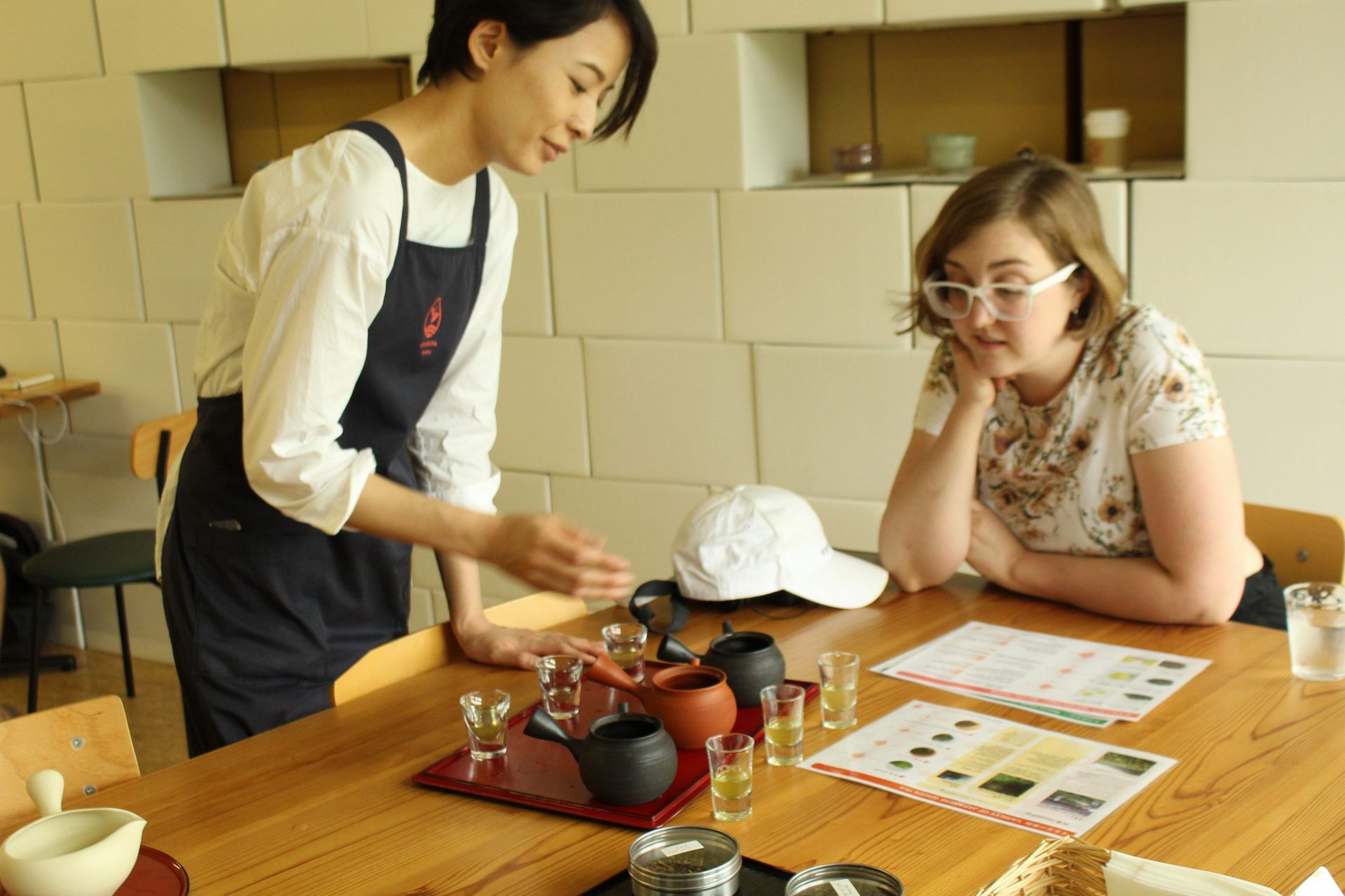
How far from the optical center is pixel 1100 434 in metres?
2.08

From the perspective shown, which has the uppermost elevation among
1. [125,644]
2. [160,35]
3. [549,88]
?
[160,35]

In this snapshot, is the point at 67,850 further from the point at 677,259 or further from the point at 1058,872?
the point at 677,259

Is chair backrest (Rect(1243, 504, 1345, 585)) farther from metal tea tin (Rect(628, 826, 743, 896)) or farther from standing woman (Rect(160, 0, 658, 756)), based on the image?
metal tea tin (Rect(628, 826, 743, 896))

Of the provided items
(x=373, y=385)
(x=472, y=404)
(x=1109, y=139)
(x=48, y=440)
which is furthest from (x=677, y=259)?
(x=48, y=440)

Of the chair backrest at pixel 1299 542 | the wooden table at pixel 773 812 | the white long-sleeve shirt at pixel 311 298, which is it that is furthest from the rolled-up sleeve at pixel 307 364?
the chair backrest at pixel 1299 542

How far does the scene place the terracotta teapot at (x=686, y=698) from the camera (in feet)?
5.18

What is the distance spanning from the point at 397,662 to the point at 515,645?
182 millimetres

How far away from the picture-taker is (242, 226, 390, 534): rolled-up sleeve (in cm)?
171

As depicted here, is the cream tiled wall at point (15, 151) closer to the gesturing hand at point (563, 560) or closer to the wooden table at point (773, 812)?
the wooden table at point (773, 812)

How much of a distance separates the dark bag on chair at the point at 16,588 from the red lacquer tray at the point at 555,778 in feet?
11.7

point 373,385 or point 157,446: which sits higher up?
point 373,385

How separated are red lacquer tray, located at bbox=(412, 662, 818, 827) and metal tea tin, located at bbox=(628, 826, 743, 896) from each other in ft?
0.50

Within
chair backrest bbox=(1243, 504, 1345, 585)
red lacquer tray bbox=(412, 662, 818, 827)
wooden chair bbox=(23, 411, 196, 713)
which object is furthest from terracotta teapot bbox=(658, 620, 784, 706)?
wooden chair bbox=(23, 411, 196, 713)

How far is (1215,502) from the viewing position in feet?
6.39
